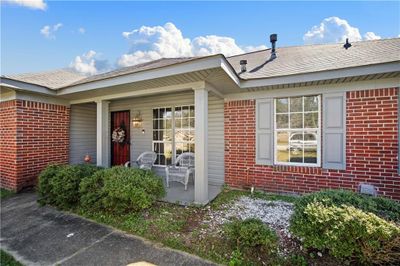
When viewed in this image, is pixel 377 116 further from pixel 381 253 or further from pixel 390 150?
pixel 381 253

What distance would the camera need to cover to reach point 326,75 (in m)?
4.02

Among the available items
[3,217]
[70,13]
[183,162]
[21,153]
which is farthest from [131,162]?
[70,13]

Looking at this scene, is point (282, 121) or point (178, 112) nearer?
point (282, 121)

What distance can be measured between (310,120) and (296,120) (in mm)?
292

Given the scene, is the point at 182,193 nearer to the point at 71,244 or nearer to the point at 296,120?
the point at 71,244

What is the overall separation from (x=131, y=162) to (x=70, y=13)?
5401 millimetres

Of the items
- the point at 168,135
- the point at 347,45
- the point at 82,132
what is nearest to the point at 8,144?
the point at 82,132

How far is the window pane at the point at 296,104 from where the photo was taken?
189 inches

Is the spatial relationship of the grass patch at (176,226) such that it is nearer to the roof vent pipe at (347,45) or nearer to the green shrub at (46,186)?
the green shrub at (46,186)

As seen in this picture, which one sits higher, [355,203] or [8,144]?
[8,144]

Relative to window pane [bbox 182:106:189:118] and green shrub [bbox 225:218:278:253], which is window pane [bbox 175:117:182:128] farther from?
green shrub [bbox 225:218:278:253]

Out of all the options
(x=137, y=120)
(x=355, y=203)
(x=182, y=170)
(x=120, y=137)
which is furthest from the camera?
(x=120, y=137)

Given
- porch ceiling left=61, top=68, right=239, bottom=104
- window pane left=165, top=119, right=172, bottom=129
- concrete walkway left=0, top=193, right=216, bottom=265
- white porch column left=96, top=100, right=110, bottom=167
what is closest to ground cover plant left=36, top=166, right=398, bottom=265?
concrete walkway left=0, top=193, right=216, bottom=265

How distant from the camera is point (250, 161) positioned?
17.3ft
